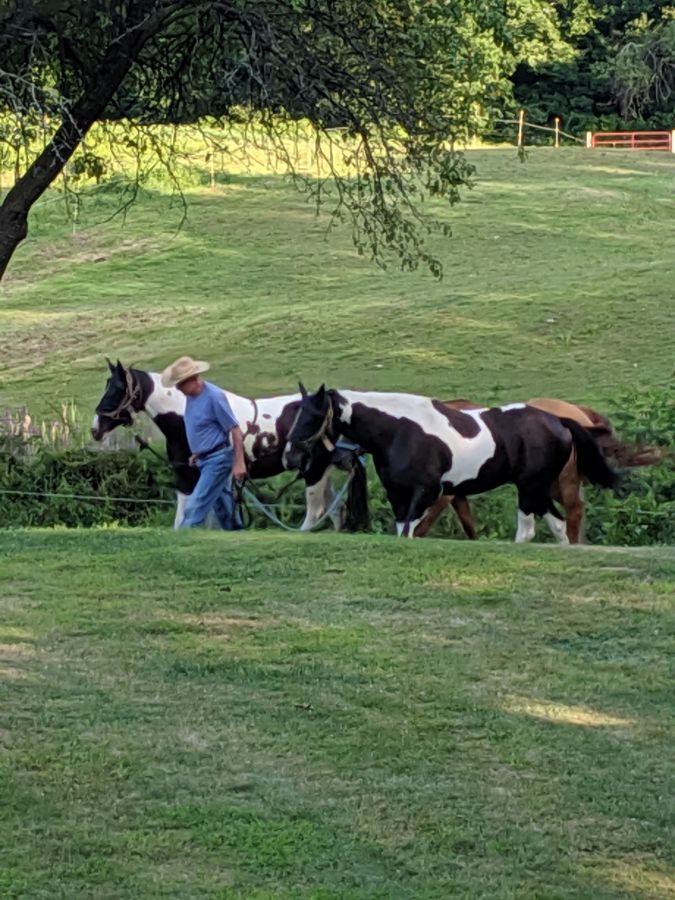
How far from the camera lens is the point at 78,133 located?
35.7 ft

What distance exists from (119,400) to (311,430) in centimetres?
249

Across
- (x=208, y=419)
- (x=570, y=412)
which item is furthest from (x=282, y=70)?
(x=570, y=412)

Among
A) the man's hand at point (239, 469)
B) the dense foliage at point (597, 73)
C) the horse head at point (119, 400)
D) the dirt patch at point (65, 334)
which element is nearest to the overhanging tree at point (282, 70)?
the horse head at point (119, 400)

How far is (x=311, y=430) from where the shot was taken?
38.5 feet

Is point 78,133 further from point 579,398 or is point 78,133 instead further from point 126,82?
point 579,398

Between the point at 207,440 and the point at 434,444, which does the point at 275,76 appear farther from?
the point at 434,444

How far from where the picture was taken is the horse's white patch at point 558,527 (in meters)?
12.6

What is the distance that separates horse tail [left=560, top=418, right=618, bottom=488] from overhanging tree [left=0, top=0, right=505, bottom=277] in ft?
7.43

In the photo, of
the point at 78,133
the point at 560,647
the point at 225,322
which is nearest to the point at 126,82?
the point at 78,133

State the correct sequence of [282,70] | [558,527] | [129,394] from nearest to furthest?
[282,70]
[558,527]
[129,394]

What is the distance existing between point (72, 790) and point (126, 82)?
10231mm

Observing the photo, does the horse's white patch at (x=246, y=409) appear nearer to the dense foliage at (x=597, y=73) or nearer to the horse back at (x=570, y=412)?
the horse back at (x=570, y=412)

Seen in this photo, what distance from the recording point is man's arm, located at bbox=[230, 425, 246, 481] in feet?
39.7

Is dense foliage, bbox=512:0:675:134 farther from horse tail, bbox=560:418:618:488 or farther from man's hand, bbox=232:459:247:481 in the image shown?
man's hand, bbox=232:459:247:481
